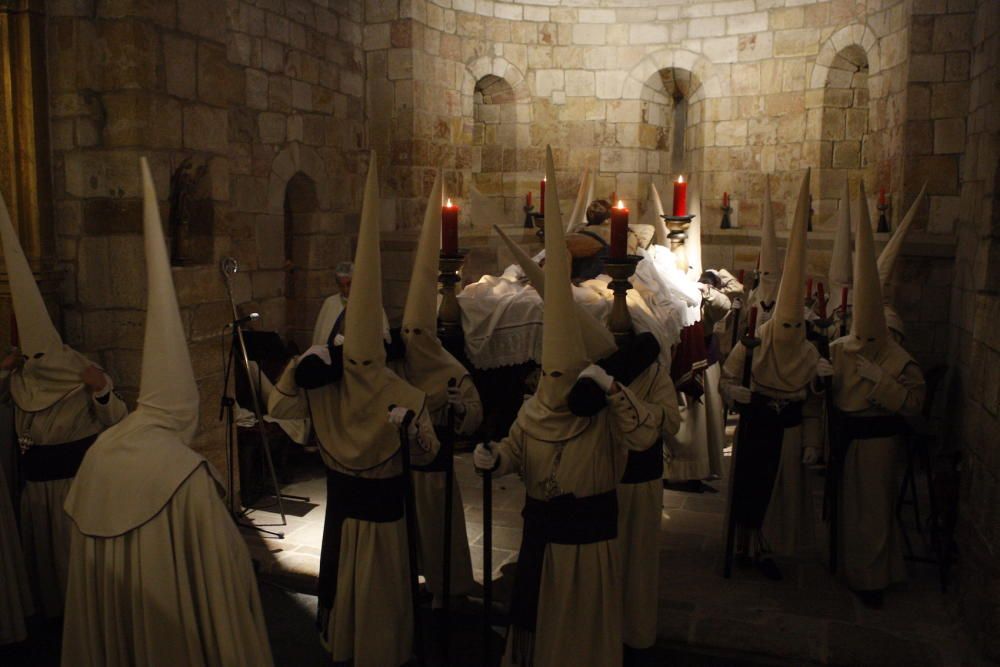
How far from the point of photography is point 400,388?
377 cm

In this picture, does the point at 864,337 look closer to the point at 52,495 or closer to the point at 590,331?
the point at 590,331

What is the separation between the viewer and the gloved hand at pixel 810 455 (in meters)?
4.86

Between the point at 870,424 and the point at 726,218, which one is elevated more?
the point at 726,218

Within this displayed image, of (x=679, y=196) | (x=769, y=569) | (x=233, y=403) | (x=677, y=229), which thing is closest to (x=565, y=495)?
(x=769, y=569)

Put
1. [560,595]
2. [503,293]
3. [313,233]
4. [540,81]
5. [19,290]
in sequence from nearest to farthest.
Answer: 1. [560,595]
2. [19,290]
3. [503,293]
4. [313,233]
5. [540,81]

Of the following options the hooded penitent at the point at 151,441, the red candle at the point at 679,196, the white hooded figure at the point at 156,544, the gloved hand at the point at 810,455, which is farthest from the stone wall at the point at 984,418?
the hooded penitent at the point at 151,441

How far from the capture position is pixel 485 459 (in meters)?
3.49

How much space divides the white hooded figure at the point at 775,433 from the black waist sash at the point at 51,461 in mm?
3434

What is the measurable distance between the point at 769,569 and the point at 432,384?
2307 millimetres

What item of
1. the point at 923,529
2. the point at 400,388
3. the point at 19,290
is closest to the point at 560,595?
the point at 400,388

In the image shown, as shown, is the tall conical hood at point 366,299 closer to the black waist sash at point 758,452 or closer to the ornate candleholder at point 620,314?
the ornate candleholder at point 620,314

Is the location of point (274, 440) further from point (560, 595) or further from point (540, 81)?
point (540, 81)

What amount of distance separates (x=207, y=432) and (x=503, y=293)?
2.21 meters

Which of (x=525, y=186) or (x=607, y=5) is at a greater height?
(x=607, y=5)
